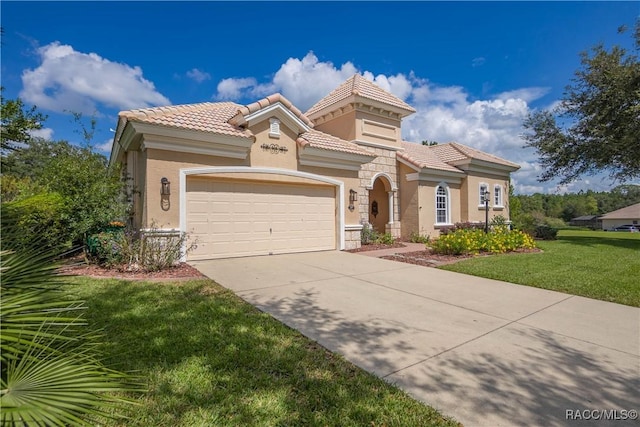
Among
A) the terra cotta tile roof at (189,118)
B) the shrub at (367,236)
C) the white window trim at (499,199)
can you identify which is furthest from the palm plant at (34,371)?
the white window trim at (499,199)

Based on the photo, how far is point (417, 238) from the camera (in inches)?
618

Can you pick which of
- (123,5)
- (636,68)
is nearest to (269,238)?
(123,5)

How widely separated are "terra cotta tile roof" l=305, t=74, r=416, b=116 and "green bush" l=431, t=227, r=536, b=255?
7.57 m

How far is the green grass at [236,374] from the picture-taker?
244 cm

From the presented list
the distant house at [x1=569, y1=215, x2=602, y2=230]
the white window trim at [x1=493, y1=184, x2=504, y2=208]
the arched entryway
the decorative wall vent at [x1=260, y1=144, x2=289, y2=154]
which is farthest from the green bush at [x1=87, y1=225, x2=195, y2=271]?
the distant house at [x1=569, y1=215, x2=602, y2=230]

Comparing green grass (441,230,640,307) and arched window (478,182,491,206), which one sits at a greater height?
arched window (478,182,491,206)

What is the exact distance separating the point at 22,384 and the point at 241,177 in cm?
867

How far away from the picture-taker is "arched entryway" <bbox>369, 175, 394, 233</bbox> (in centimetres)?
1700

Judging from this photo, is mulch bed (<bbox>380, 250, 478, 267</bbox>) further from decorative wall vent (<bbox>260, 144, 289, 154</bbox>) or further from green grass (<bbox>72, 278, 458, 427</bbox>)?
green grass (<bbox>72, 278, 458, 427</bbox>)

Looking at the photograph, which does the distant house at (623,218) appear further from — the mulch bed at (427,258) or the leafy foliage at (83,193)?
the leafy foliage at (83,193)

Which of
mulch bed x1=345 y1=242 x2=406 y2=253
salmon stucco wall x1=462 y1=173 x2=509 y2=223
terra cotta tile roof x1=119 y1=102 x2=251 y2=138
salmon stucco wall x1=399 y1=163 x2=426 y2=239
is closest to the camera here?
terra cotta tile roof x1=119 y1=102 x2=251 y2=138

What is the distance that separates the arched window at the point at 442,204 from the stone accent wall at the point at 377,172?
235 cm

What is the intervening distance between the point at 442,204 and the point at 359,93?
7.62 metres

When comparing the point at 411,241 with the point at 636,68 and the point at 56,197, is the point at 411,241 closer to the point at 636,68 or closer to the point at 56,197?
the point at 636,68
